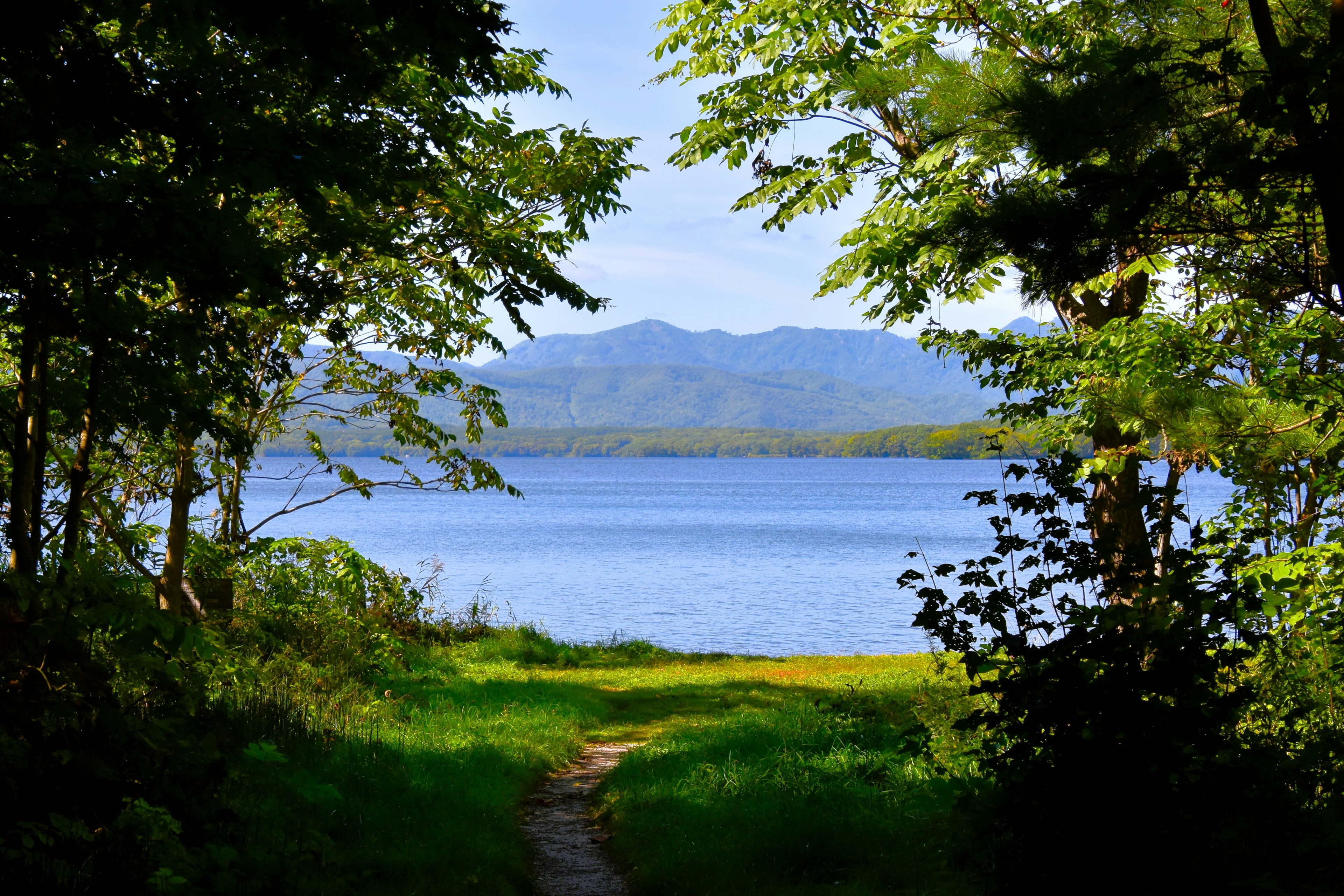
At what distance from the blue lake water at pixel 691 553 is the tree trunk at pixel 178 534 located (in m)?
8.32

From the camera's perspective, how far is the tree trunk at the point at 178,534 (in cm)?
784

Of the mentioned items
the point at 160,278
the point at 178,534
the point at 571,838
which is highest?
the point at 160,278

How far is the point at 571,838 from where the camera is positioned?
6055 millimetres

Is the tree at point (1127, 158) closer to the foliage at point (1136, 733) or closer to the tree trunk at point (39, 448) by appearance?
the foliage at point (1136, 733)

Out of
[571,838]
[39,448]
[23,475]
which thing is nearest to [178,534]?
[23,475]

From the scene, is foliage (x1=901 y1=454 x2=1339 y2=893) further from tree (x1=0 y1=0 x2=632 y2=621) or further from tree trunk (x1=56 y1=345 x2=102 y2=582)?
tree trunk (x1=56 y1=345 x2=102 y2=582)

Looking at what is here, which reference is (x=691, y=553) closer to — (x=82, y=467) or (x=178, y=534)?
(x=178, y=534)

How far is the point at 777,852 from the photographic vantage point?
489 cm

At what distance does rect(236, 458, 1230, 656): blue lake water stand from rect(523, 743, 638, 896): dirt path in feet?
19.6

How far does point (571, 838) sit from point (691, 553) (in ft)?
130

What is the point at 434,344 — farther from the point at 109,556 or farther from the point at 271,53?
the point at 271,53

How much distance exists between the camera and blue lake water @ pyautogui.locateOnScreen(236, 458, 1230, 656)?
80.5ft

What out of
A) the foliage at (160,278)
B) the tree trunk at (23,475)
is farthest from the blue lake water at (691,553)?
the tree trunk at (23,475)

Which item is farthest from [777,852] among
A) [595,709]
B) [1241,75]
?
[595,709]
